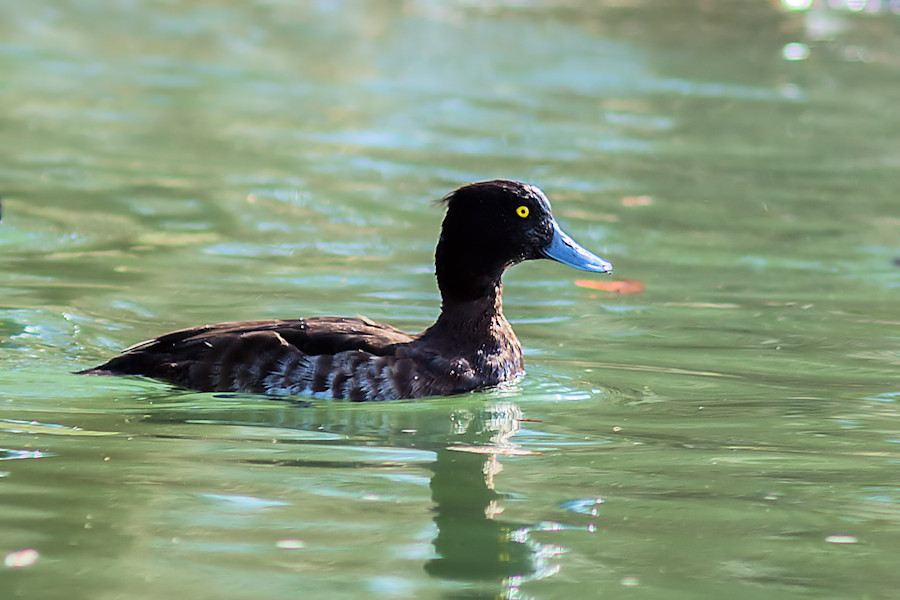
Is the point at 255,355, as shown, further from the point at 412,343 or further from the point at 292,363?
the point at 412,343

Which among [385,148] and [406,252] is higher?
[385,148]

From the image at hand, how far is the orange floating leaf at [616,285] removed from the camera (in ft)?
35.3

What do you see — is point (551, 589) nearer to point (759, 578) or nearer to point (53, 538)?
point (759, 578)

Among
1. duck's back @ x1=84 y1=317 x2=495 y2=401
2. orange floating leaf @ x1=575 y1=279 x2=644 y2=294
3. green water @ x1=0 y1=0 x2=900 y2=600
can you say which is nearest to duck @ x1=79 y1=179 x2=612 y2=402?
duck's back @ x1=84 y1=317 x2=495 y2=401

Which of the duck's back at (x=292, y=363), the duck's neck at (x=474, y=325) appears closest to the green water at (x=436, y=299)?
the duck's back at (x=292, y=363)

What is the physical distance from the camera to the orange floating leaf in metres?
10.8

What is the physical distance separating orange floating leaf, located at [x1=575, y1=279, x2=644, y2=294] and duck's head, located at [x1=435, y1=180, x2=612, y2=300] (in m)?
2.41

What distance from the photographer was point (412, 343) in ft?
26.2

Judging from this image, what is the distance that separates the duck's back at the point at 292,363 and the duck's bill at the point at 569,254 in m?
1.09

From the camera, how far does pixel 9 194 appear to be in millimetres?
13352

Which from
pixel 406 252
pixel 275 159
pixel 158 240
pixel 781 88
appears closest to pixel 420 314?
pixel 406 252

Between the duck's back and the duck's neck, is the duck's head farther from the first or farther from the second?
the duck's back

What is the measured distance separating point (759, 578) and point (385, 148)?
11367 millimetres

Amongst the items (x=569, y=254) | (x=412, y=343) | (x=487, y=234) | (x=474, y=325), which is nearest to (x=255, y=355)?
(x=412, y=343)
